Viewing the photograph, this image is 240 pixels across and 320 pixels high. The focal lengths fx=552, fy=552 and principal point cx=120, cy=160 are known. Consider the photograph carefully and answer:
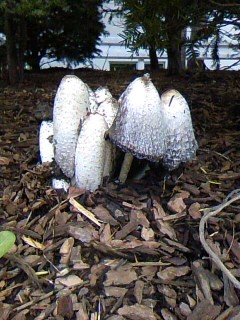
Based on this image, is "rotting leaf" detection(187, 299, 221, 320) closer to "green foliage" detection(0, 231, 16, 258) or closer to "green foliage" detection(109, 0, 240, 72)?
"green foliage" detection(0, 231, 16, 258)

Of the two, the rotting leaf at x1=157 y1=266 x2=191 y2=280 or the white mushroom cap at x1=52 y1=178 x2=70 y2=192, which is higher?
the white mushroom cap at x1=52 y1=178 x2=70 y2=192

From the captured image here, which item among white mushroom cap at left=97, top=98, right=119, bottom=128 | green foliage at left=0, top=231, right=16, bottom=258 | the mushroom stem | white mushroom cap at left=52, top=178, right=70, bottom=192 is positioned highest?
white mushroom cap at left=97, top=98, right=119, bottom=128

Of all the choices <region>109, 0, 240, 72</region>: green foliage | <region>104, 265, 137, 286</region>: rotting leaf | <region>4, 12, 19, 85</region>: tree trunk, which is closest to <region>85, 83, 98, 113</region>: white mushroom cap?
<region>109, 0, 240, 72</region>: green foliage

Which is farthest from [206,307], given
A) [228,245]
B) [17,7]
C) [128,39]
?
[17,7]

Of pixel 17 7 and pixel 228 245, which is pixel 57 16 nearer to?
pixel 17 7

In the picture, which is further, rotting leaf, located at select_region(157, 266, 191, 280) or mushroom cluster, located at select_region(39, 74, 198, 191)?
mushroom cluster, located at select_region(39, 74, 198, 191)

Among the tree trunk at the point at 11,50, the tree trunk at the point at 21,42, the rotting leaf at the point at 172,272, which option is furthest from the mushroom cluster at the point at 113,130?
the tree trunk at the point at 21,42
